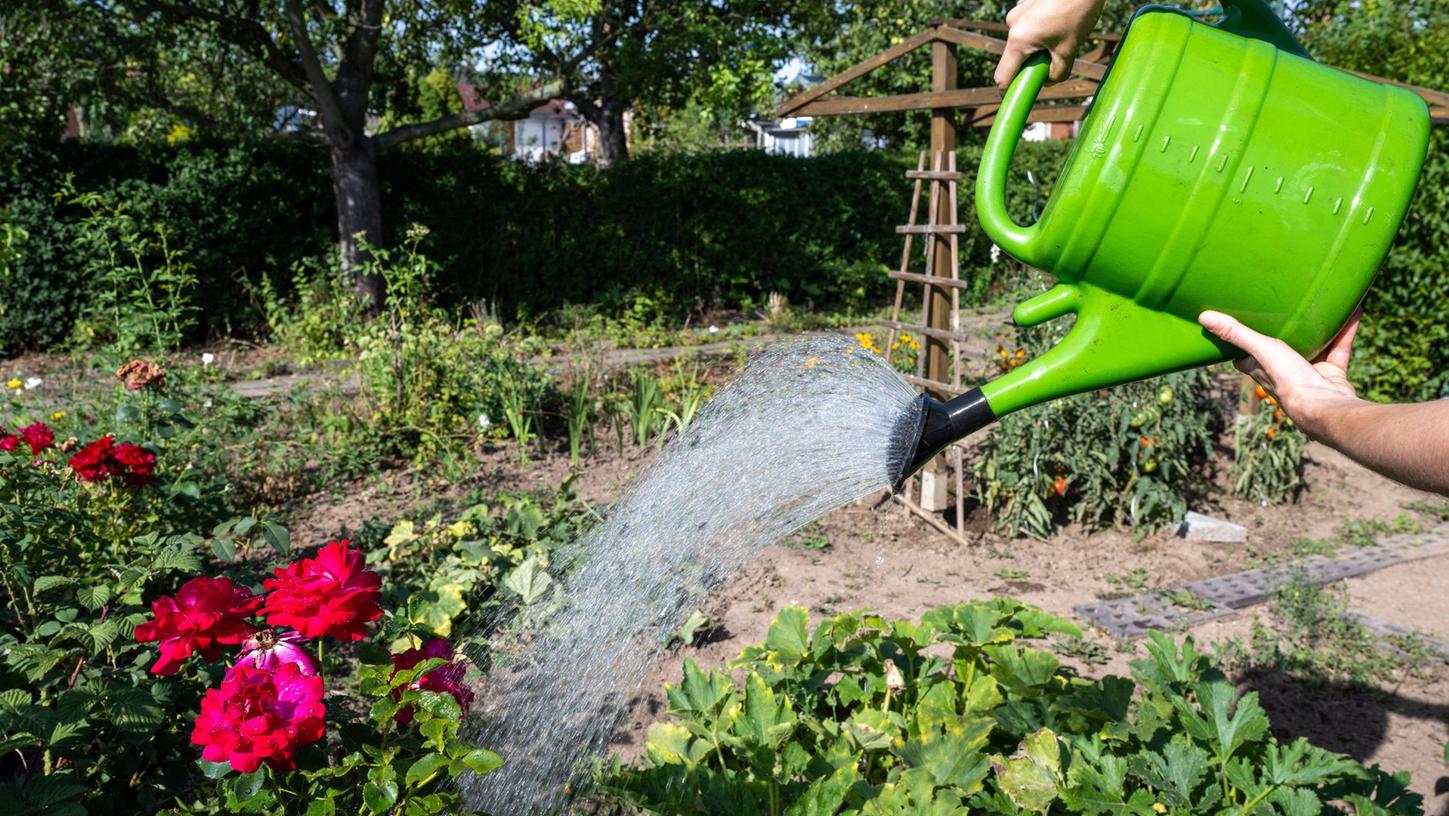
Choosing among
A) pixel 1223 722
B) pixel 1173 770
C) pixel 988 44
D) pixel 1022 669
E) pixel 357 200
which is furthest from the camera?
pixel 357 200

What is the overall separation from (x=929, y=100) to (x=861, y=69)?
0.34 metres

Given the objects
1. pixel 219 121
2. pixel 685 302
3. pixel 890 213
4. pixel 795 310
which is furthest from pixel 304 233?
pixel 890 213

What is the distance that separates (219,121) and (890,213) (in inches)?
252

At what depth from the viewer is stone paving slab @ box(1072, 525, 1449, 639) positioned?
3.39 metres

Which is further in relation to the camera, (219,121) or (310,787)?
(219,121)

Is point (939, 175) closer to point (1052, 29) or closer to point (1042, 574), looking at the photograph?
point (1042, 574)

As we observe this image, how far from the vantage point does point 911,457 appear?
1318mm

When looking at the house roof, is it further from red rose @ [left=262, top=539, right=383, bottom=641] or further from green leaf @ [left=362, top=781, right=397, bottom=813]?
green leaf @ [left=362, top=781, right=397, bottom=813]

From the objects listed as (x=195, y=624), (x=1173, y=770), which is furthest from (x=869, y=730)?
(x=195, y=624)

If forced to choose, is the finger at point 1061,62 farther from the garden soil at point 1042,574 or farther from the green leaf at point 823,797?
the garden soil at point 1042,574

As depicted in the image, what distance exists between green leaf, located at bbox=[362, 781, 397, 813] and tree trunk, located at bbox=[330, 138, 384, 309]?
279 inches

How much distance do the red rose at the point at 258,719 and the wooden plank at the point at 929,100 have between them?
305cm

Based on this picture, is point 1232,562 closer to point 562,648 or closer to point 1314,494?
point 1314,494

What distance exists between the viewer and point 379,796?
1.29 metres
